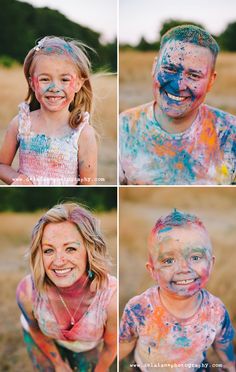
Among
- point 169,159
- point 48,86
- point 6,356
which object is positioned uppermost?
point 48,86

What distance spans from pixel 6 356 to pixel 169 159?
97cm

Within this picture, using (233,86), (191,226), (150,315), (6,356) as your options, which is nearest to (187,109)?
(233,86)

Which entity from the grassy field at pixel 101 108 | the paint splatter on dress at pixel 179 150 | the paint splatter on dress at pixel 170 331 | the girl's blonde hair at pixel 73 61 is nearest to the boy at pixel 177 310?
the paint splatter on dress at pixel 170 331

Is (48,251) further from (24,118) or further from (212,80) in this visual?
(212,80)

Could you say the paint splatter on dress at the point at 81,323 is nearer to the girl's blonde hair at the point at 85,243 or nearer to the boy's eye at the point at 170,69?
the girl's blonde hair at the point at 85,243

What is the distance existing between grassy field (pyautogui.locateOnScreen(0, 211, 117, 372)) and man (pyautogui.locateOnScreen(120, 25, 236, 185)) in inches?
9.2

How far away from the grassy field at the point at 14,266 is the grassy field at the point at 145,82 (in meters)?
0.45

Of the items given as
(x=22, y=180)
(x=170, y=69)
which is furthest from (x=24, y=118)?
(x=170, y=69)

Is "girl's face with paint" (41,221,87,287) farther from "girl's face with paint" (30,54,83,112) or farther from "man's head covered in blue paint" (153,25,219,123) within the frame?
"man's head covered in blue paint" (153,25,219,123)

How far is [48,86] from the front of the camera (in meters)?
3.22

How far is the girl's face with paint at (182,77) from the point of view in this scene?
3215 millimetres

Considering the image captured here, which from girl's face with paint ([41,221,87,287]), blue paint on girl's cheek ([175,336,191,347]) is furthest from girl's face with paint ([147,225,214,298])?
girl's face with paint ([41,221,87,287])

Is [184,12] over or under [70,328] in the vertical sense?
over

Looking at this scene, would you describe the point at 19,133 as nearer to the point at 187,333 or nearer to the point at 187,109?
the point at 187,109
